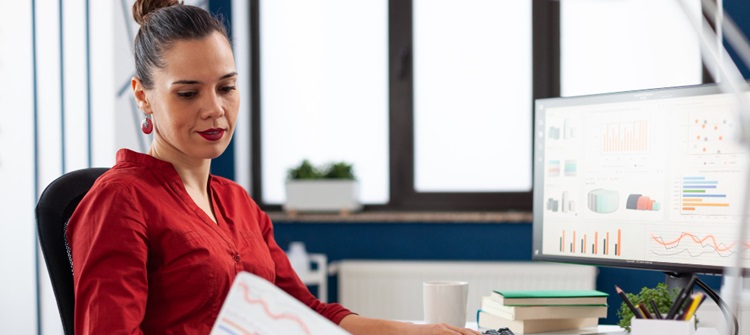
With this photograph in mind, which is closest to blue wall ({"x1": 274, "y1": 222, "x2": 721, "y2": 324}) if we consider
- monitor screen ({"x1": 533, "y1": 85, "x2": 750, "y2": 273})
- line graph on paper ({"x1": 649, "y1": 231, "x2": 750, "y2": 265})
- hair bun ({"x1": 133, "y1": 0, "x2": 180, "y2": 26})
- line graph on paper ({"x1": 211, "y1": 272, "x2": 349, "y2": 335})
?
monitor screen ({"x1": 533, "y1": 85, "x2": 750, "y2": 273})

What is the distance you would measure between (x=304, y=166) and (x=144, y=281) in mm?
2326

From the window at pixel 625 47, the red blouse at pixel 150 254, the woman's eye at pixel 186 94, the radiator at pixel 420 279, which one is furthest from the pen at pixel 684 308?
the window at pixel 625 47

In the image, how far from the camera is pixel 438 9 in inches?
139

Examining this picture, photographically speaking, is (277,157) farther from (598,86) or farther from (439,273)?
(598,86)

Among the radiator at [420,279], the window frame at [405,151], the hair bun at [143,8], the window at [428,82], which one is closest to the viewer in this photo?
the hair bun at [143,8]

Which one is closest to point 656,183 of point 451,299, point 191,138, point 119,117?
point 451,299

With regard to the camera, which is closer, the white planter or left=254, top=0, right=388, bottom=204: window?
the white planter

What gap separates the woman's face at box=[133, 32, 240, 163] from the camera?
4.24 ft

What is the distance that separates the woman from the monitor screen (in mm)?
402

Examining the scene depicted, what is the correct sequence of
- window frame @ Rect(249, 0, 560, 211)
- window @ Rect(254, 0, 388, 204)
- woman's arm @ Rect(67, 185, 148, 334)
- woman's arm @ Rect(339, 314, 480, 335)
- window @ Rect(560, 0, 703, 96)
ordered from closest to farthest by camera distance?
woman's arm @ Rect(67, 185, 148, 334)
woman's arm @ Rect(339, 314, 480, 335)
window @ Rect(560, 0, 703, 96)
window frame @ Rect(249, 0, 560, 211)
window @ Rect(254, 0, 388, 204)

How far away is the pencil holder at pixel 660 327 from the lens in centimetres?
115

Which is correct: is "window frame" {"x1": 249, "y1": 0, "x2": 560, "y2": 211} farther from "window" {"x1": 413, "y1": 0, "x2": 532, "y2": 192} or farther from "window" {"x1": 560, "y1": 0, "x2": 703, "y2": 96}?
"window" {"x1": 560, "y1": 0, "x2": 703, "y2": 96}

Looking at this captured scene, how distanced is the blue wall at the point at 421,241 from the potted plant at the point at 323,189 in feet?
0.30

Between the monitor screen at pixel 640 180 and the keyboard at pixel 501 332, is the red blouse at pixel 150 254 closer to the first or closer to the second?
the keyboard at pixel 501 332
